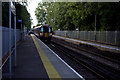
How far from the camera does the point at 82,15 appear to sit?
1889 centimetres

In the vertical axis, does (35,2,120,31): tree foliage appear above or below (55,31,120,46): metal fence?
above

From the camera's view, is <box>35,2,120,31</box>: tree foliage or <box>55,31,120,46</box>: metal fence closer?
<box>35,2,120,31</box>: tree foliage

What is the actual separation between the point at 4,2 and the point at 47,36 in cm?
1399

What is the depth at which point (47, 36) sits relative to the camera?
87.6ft

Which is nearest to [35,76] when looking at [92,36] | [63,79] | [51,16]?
[63,79]

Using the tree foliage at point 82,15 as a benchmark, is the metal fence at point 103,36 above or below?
below

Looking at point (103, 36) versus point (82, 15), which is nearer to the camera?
point (82, 15)

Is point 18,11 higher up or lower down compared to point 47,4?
lower down

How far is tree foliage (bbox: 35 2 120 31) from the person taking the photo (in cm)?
260

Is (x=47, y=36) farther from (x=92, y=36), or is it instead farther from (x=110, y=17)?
(x=110, y=17)

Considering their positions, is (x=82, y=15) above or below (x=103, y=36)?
above

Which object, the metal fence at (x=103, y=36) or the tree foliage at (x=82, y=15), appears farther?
the metal fence at (x=103, y=36)

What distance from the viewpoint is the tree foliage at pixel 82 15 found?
8.52ft

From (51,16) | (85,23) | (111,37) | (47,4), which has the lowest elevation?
(111,37)
